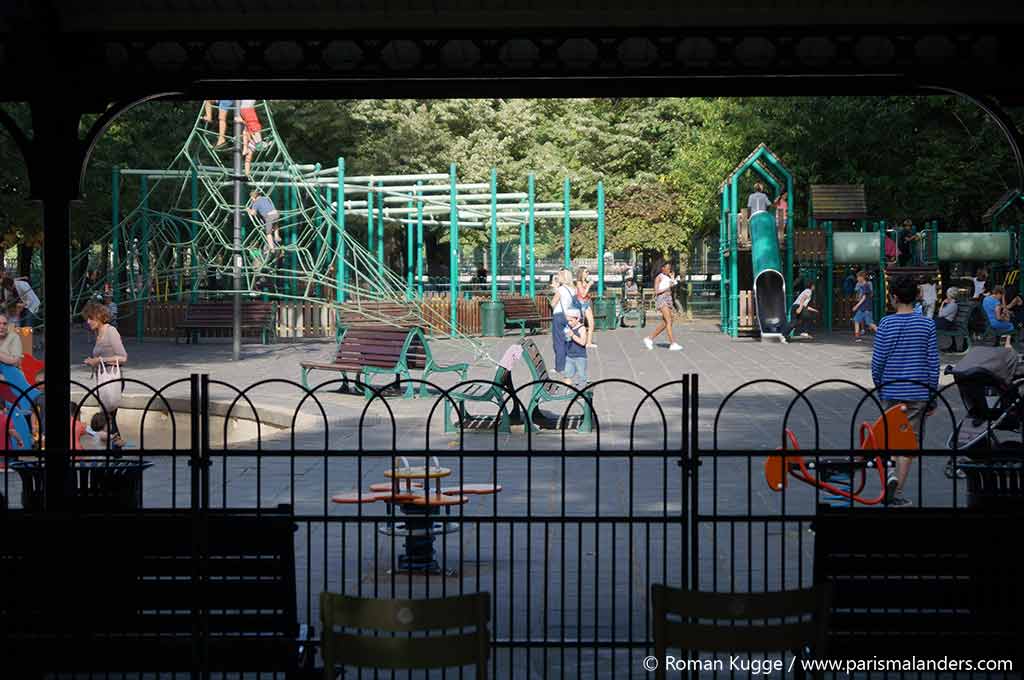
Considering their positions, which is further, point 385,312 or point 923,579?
point 385,312

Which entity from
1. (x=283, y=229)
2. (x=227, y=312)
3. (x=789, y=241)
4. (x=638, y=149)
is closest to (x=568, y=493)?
(x=227, y=312)

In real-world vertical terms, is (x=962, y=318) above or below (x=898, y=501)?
above

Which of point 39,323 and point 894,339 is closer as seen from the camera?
point 894,339

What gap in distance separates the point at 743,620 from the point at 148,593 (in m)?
2.83

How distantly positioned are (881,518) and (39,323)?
98.9 ft

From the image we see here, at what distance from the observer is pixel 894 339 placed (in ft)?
37.3

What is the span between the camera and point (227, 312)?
1334 inches

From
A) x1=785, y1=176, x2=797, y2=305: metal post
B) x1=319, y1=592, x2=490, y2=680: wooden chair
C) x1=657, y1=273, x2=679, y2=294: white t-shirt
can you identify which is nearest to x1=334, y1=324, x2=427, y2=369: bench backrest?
x1=657, y1=273, x2=679, y2=294: white t-shirt

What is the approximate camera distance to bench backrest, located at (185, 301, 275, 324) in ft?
111

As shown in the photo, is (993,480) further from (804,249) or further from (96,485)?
(804,249)

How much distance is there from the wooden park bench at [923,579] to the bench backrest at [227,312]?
28315 millimetres

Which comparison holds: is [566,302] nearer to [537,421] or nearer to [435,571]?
[537,421]

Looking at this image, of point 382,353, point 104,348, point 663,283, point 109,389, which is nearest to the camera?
point 109,389

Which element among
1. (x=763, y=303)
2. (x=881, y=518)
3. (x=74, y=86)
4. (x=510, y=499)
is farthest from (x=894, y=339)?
(x=763, y=303)
